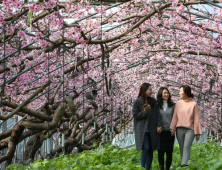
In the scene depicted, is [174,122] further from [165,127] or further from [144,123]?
[144,123]

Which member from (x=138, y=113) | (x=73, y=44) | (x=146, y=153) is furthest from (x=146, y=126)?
(x=73, y=44)

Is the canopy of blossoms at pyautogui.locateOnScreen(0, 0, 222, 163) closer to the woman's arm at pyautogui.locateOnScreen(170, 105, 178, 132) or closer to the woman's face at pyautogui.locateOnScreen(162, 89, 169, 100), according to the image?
the woman's face at pyautogui.locateOnScreen(162, 89, 169, 100)

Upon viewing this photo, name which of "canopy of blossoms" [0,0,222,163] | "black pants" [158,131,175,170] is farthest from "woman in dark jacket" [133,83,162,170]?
"canopy of blossoms" [0,0,222,163]

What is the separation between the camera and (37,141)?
1004 centimetres

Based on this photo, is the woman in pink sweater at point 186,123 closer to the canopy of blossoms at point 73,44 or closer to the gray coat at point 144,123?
the gray coat at point 144,123

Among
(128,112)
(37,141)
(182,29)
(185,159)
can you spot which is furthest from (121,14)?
(128,112)

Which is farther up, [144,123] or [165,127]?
[144,123]

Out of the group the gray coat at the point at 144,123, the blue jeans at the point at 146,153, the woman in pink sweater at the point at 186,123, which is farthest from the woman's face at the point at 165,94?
the blue jeans at the point at 146,153

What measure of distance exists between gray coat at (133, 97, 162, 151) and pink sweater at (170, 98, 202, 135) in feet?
0.98

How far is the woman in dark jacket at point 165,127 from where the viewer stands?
208 inches

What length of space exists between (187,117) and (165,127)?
15.8 inches

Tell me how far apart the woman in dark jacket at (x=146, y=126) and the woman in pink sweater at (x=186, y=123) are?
310mm

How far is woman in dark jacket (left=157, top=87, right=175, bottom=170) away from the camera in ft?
17.3

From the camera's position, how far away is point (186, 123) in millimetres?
5148
